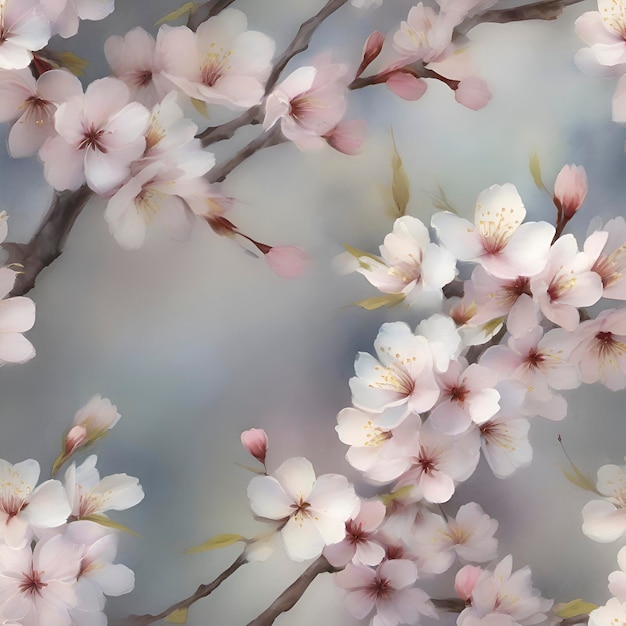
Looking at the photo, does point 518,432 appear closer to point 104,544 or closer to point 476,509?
point 476,509

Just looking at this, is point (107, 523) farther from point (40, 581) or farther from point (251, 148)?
point (251, 148)

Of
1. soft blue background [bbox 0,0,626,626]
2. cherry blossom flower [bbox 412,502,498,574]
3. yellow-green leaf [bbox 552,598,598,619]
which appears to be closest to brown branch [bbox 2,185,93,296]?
soft blue background [bbox 0,0,626,626]

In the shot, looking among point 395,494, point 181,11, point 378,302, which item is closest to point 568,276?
point 378,302

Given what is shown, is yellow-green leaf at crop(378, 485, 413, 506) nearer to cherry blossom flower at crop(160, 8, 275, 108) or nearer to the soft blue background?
the soft blue background

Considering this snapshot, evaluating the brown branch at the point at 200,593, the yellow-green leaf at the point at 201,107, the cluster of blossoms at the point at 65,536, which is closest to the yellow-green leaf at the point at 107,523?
the cluster of blossoms at the point at 65,536

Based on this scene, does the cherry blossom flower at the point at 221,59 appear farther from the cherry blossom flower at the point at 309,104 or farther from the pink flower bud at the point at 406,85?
the pink flower bud at the point at 406,85

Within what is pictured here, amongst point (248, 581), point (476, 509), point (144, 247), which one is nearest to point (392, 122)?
point (144, 247)
